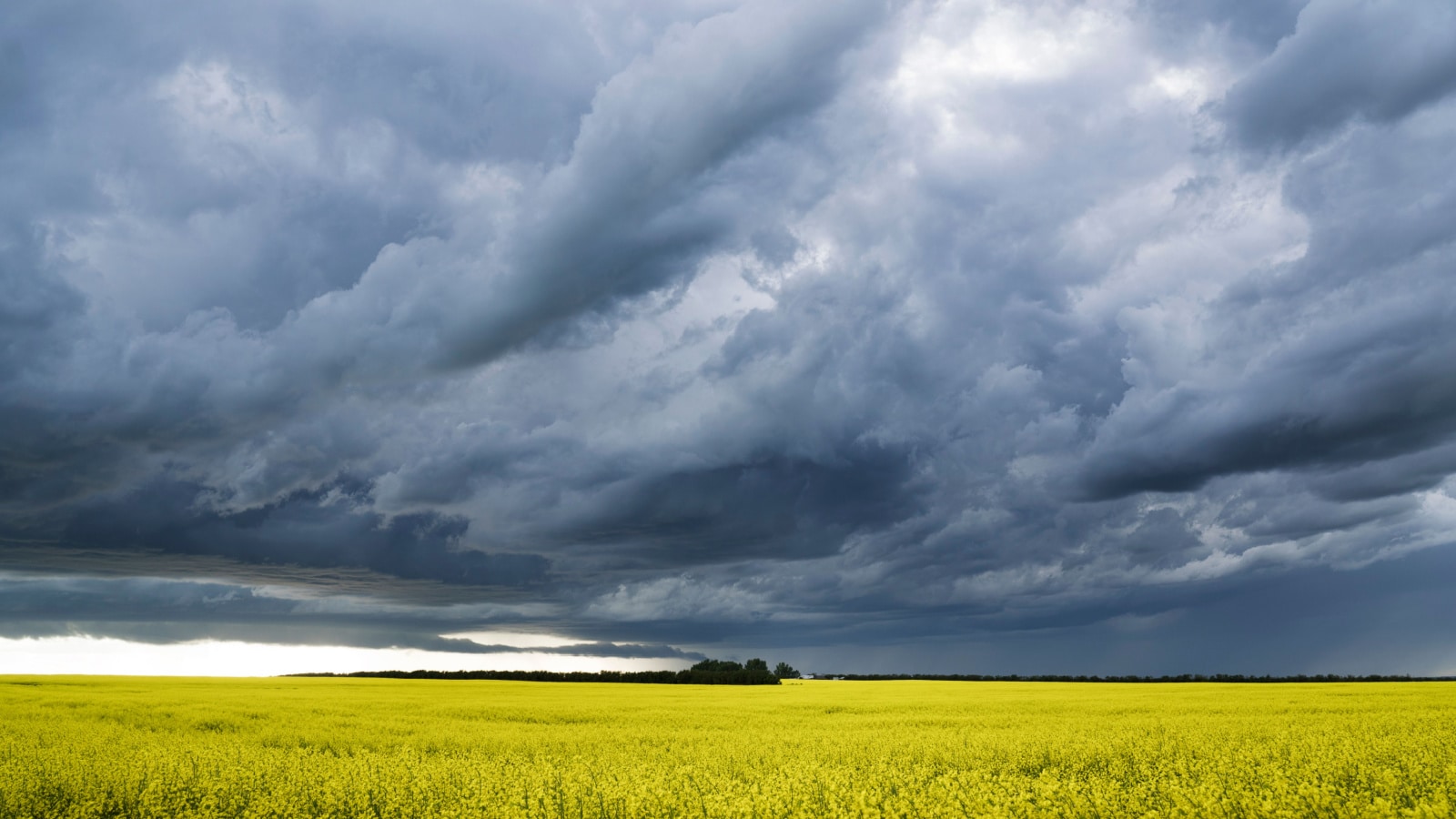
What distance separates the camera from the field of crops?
12586 millimetres

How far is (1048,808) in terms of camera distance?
12.2 m

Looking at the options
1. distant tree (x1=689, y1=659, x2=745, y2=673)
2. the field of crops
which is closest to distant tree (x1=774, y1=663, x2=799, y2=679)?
distant tree (x1=689, y1=659, x2=745, y2=673)

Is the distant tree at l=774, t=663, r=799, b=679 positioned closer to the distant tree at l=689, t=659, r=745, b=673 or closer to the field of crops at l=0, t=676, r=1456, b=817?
the distant tree at l=689, t=659, r=745, b=673

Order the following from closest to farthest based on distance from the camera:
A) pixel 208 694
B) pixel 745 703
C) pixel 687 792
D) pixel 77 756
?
pixel 687 792 → pixel 77 756 → pixel 745 703 → pixel 208 694

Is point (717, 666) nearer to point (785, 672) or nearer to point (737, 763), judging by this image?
point (785, 672)

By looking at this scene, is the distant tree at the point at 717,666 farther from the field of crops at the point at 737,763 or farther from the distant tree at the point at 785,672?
the field of crops at the point at 737,763

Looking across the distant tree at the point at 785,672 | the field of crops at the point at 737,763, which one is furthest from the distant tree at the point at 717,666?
the field of crops at the point at 737,763

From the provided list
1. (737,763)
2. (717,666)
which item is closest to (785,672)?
(717,666)

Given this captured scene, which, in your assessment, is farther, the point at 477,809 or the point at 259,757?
the point at 259,757

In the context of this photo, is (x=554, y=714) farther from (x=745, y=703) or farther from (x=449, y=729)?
(x=745, y=703)

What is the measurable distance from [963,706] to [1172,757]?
19.6m

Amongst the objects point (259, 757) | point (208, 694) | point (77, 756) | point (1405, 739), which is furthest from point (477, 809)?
point (208, 694)

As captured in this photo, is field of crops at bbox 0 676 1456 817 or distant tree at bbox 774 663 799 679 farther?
distant tree at bbox 774 663 799 679

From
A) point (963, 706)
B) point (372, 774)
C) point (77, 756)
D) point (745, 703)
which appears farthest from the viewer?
point (745, 703)
